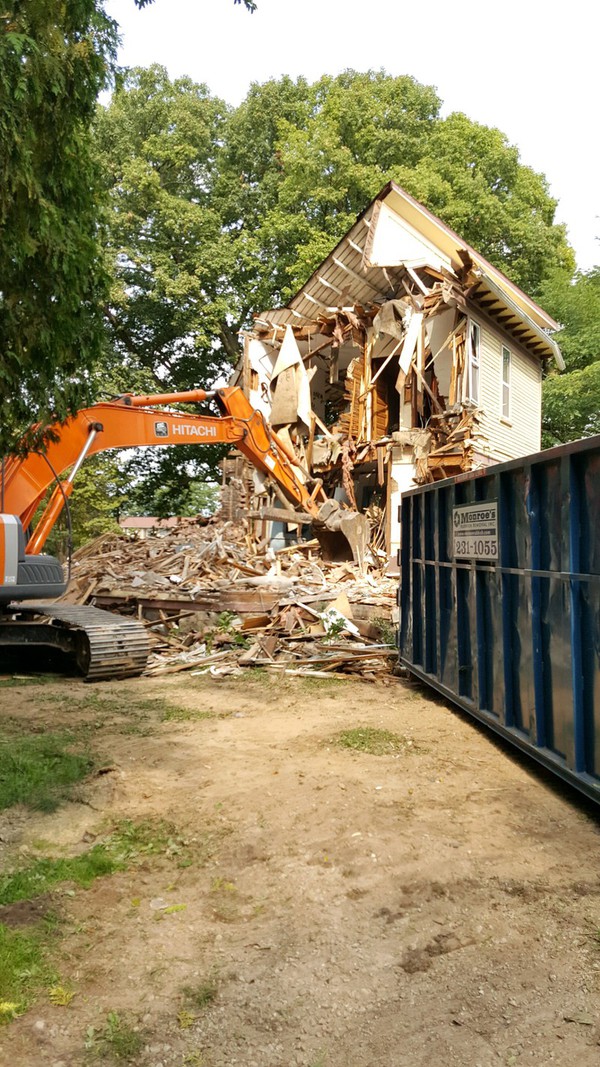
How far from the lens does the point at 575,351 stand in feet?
90.5

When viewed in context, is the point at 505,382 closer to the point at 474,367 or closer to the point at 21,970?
the point at 474,367

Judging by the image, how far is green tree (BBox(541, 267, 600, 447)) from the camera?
26.1 meters

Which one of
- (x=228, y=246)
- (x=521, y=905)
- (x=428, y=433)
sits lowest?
(x=521, y=905)

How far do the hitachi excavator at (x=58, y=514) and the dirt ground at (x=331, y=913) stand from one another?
9.58 ft

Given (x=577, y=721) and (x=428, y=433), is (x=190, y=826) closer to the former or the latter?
(x=577, y=721)

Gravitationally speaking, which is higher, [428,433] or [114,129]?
[114,129]

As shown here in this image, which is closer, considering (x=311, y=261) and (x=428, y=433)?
(x=428, y=433)

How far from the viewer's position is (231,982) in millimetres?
3086

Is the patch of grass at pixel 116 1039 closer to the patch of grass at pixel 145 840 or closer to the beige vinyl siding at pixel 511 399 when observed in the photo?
the patch of grass at pixel 145 840

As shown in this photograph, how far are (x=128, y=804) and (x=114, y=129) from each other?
35.2 metres

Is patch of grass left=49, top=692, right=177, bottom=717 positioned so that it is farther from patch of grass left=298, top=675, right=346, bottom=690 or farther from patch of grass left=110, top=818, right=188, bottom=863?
patch of grass left=110, top=818, right=188, bottom=863

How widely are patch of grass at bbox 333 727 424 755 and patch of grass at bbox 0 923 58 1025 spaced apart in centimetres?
362

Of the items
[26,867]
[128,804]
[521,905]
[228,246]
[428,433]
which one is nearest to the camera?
[521,905]

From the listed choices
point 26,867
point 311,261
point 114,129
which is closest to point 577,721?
point 26,867
